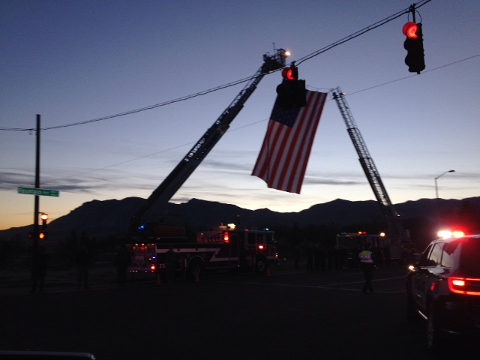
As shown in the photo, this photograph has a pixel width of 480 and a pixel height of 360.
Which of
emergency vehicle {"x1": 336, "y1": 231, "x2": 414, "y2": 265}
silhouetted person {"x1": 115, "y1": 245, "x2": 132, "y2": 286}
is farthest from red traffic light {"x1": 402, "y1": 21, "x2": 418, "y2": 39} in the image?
emergency vehicle {"x1": 336, "y1": 231, "x2": 414, "y2": 265}

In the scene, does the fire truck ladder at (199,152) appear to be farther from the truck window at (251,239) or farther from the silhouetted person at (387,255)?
the silhouetted person at (387,255)

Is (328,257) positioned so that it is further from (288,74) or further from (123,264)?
(288,74)

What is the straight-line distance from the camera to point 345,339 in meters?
8.70

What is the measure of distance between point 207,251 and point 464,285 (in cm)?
2033

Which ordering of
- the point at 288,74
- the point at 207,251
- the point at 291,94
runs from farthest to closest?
the point at 207,251 → the point at 288,74 → the point at 291,94

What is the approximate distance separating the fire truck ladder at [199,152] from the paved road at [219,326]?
13.9 meters

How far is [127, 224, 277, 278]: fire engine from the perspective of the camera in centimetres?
2388

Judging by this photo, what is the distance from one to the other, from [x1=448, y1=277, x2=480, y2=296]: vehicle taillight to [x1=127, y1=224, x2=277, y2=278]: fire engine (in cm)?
1769

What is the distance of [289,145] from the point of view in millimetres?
20625

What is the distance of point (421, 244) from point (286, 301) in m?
40.8

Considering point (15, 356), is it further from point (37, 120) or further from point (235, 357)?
point (37, 120)

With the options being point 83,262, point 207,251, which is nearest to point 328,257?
point 207,251

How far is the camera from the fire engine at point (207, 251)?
2388 cm

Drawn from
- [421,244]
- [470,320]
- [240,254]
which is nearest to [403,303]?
[470,320]
